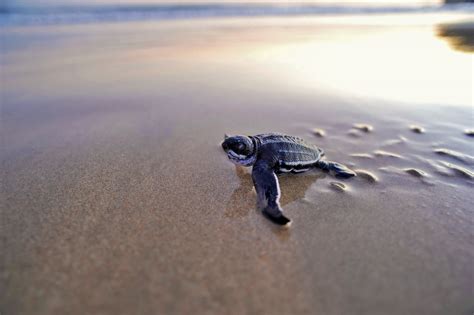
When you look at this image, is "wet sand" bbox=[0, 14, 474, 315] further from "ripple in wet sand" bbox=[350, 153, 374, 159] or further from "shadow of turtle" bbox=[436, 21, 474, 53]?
"shadow of turtle" bbox=[436, 21, 474, 53]

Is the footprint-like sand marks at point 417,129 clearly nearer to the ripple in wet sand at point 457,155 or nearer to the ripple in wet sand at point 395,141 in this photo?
the ripple in wet sand at point 395,141

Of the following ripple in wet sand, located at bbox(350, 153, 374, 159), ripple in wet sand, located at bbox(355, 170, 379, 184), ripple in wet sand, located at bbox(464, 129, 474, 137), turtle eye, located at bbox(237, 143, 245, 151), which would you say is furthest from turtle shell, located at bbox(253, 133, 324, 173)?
ripple in wet sand, located at bbox(464, 129, 474, 137)

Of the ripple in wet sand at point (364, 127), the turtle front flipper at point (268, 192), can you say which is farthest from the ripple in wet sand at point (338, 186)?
the ripple in wet sand at point (364, 127)

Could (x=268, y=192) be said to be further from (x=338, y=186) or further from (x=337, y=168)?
(x=337, y=168)

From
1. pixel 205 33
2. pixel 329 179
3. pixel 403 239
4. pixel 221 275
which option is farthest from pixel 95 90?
pixel 205 33

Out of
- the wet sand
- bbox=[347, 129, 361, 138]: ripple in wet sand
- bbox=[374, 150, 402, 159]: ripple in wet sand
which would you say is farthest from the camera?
bbox=[347, 129, 361, 138]: ripple in wet sand

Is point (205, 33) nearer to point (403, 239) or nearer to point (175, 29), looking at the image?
point (175, 29)
